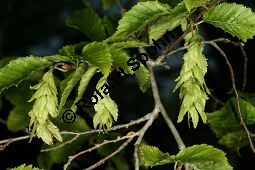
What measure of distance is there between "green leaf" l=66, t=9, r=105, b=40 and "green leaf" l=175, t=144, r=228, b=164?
64 cm

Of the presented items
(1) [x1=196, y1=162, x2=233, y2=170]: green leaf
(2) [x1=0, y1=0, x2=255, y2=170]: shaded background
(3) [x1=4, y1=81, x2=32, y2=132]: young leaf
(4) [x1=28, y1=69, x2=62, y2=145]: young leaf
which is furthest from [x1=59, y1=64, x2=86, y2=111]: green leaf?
(3) [x1=4, y1=81, x2=32, y2=132]: young leaf

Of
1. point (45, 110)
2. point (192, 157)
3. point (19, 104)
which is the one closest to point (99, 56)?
point (45, 110)

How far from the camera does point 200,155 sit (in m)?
1.15

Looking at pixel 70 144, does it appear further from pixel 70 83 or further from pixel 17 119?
pixel 70 83

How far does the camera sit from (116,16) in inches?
69.7

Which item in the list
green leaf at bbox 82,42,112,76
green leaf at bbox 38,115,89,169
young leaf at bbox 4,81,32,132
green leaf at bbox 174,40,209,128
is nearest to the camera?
green leaf at bbox 82,42,112,76

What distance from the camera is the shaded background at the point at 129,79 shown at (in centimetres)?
262

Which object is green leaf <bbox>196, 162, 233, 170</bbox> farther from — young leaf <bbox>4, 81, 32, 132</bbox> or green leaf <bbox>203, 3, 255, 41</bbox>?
young leaf <bbox>4, 81, 32, 132</bbox>

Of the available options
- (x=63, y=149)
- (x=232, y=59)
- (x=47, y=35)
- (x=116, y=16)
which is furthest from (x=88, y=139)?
(x=47, y=35)

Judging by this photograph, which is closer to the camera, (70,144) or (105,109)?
(105,109)

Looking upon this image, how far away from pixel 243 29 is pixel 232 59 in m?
1.66

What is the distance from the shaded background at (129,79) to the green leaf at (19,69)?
A: 2.08ft

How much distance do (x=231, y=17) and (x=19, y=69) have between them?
534mm

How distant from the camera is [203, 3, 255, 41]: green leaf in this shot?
1.17 m
